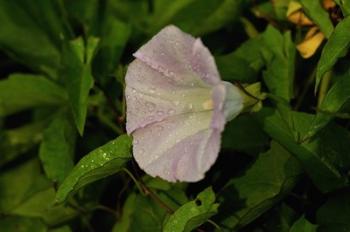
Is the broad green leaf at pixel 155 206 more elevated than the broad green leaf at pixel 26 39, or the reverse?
the broad green leaf at pixel 26 39

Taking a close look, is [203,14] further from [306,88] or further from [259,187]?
[259,187]

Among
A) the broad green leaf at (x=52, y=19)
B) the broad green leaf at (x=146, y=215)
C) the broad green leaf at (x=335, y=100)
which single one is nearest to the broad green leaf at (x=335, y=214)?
the broad green leaf at (x=335, y=100)

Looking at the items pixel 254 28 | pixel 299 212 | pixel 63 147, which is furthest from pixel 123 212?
pixel 254 28

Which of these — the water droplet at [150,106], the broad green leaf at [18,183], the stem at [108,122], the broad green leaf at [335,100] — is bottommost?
the broad green leaf at [18,183]

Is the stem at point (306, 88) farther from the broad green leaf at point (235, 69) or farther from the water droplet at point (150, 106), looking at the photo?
the water droplet at point (150, 106)

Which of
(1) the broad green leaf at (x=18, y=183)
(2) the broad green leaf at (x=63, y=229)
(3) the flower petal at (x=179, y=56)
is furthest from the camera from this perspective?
(1) the broad green leaf at (x=18, y=183)

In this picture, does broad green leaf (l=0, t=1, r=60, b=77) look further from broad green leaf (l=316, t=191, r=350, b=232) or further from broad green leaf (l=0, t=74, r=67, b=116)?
broad green leaf (l=316, t=191, r=350, b=232)

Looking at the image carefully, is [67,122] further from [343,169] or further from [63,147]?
[343,169]
